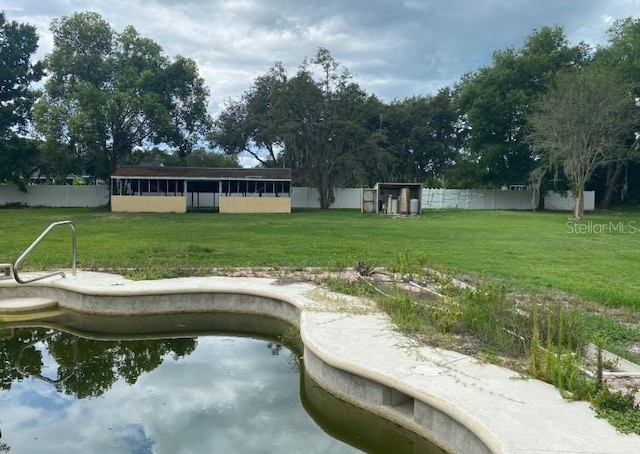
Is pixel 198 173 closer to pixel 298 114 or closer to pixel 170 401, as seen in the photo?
pixel 298 114

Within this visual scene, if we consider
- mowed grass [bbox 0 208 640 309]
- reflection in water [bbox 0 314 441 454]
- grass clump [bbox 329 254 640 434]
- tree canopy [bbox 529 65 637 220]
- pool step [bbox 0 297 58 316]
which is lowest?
reflection in water [bbox 0 314 441 454]

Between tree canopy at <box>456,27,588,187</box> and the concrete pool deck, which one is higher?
tree canopy at <box>456,27,588,187</box>

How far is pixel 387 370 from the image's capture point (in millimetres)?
3582

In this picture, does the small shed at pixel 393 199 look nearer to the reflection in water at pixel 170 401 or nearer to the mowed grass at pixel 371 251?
the mowed grass at pixel 371 251

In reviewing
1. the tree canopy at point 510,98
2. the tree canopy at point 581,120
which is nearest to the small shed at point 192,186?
the tree canopy at point 581,120

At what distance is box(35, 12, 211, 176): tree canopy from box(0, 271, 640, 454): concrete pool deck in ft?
71.8

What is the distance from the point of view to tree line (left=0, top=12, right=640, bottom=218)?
25.7 m

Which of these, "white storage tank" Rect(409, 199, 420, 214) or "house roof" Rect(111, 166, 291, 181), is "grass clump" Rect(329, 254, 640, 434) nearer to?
"white storage tank" Rect(409, 199, 420, 214)

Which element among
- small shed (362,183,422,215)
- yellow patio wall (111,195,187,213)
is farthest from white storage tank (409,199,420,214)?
yellow patio wall (111,195,187,213)

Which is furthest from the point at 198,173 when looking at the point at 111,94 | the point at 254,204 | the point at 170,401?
the point at 170,401

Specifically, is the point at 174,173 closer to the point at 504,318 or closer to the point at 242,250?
the point at 242,250

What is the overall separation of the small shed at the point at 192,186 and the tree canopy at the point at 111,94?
3.03 metres

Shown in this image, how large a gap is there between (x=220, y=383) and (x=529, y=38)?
3386 cm

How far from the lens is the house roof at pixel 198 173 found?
25.8 meters
